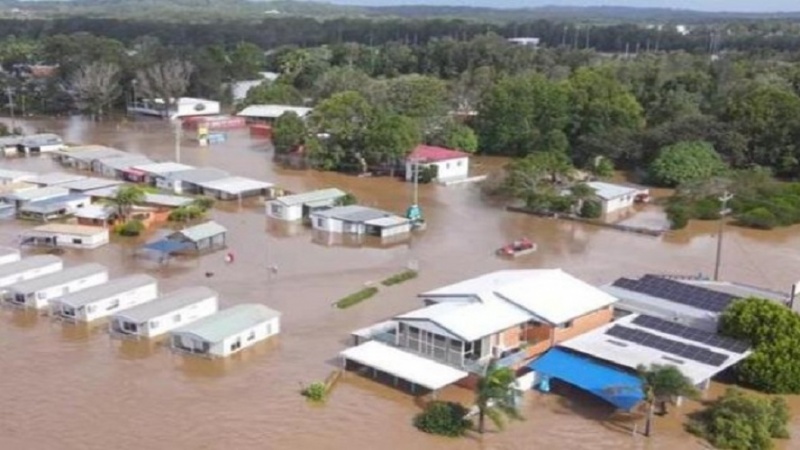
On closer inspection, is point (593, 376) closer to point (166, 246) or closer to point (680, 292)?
point (680, 292)

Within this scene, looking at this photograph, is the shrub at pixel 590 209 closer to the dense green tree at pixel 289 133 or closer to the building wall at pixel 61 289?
the dense green tree at pixel 289 133

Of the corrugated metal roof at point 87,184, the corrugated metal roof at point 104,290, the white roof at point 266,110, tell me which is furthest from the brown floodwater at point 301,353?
the white roof at point 266,110

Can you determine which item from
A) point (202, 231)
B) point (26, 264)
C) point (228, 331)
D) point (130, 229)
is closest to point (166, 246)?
point (202, 231)

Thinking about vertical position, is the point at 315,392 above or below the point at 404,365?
below

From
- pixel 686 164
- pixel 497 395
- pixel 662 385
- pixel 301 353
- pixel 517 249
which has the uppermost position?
pixel 686 164

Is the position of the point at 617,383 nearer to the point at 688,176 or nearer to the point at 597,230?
the point at 597,230

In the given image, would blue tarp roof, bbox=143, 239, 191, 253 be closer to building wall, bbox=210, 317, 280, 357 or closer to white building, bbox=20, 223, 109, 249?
white building, bbox=20, 223, 109, 249

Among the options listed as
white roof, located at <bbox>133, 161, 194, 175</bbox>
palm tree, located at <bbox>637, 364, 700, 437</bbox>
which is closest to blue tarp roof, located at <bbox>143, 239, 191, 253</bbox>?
white roof, located at <bbox>133, 161, 194, 175</bbox>

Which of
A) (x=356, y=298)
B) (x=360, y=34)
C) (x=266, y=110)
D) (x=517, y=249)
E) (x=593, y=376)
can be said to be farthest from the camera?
(x=360, y=34)
